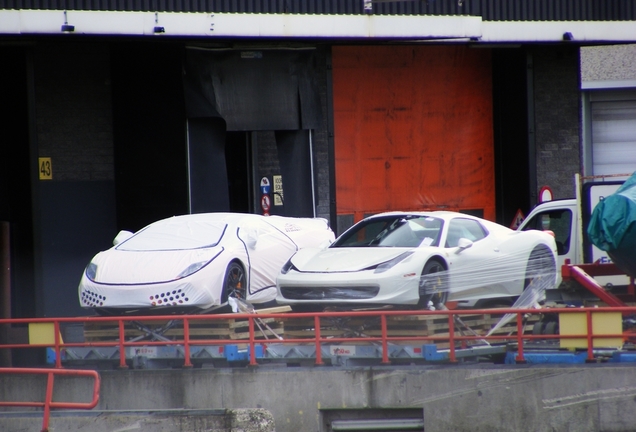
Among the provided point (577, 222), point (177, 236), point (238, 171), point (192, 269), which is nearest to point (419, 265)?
point (192, 269)

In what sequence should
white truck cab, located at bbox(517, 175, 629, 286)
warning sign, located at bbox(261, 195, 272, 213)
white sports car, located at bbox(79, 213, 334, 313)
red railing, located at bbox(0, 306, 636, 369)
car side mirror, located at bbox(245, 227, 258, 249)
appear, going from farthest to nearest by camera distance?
warning sign, located at bbox(261, 195, 272, 213), white truck cab, located at bbox(517, 175, 629, 286), car side mirror, located at bbox(245, 227, 258, 249), white sports car, located at bbox(79, 213, 334, 313), red railing, located at bbox(0, 306, 636, 369)

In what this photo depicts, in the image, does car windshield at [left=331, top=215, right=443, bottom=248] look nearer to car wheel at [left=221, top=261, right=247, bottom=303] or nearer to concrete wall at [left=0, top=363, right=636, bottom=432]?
car wheel at [left=221, top=261, right=247, bottom=303]

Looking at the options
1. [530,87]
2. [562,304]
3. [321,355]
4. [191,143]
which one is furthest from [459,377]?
[530,87]

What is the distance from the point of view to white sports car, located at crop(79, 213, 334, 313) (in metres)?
11.1

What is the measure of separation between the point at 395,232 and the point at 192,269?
7.93 feet

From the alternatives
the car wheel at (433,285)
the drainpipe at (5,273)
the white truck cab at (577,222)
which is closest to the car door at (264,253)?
the car wheel at (433,285)

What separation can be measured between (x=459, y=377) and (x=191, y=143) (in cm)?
758

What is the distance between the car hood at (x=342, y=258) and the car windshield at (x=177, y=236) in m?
1.06

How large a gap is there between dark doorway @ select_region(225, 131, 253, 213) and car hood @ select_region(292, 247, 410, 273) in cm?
608

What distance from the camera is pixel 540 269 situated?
1204cm

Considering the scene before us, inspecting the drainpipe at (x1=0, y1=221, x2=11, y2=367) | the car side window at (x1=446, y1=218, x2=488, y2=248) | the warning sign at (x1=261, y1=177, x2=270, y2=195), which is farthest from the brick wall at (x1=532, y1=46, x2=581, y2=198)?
the drainpipe at (x1=0, y1=221, x2=11, y2=367)

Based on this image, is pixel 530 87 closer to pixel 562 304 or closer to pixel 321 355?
pixel 562 304

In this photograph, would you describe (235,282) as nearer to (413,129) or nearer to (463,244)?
(463,244)

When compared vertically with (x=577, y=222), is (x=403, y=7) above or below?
above
